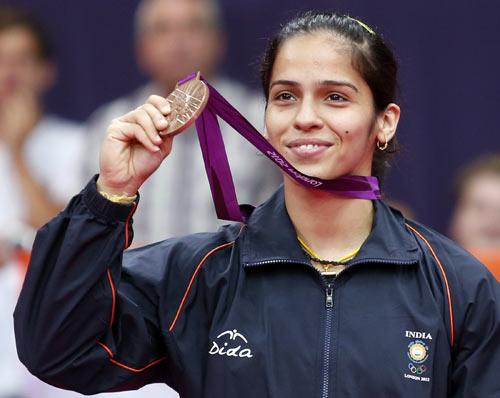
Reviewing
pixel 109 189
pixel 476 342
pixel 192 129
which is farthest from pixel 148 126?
pixel 192 129

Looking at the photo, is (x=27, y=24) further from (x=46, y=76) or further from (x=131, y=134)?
(x=131, y=134)

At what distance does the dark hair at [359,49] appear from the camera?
8.93ft

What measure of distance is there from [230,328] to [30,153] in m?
3.08

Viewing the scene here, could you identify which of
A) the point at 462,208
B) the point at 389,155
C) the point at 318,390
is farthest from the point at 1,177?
the point at 318,390

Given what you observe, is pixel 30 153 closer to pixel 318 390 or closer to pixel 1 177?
pixel 1 177

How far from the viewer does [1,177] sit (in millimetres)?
5395

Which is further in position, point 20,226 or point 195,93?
point 20,226

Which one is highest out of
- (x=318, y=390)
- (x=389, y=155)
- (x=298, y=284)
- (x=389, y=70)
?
(x=389, y=70)

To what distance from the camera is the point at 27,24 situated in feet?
17.9

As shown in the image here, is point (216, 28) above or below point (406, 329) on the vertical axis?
above

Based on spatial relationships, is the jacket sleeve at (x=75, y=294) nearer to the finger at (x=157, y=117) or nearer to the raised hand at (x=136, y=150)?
the raised hand at (x=136, y=150)

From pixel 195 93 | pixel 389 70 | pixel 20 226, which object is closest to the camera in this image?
pixel 195 93

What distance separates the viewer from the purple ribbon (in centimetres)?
265

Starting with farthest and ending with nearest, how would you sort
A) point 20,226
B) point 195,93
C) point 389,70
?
point 20,226 < point 389,70 < point 195,93
